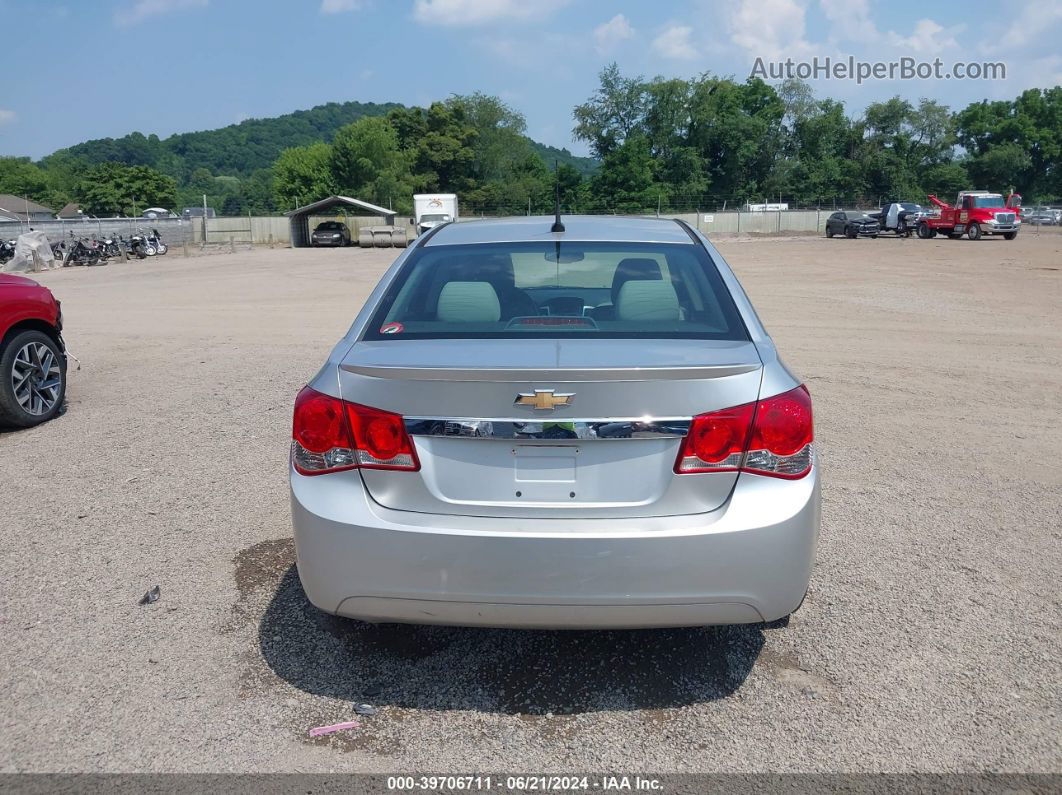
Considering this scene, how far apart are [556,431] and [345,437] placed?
741 millimetres

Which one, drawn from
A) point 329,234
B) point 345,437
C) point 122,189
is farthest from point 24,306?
point 122,189

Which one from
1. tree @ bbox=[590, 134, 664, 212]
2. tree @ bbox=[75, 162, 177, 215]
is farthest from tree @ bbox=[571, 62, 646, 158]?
tree @ bbox=[75, 162, 177, 215]

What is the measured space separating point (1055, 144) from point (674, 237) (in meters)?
119

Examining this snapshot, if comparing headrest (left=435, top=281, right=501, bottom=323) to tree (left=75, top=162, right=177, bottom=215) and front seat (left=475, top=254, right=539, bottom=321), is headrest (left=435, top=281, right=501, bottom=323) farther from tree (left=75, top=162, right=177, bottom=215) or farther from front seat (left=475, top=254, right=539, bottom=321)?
tree (left=75, top=162, right=177, bottom=215)

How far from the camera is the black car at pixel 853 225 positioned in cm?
5212

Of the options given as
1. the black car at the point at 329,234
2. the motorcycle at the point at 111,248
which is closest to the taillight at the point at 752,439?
the motorcycle at the point at 111,248

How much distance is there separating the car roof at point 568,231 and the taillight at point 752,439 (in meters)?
1.32

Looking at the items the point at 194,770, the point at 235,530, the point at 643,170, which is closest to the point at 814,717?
the point at 194,770

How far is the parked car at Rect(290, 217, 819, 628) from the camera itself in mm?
2945

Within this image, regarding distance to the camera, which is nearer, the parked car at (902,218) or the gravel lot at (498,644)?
the gravel lot at (498,644)

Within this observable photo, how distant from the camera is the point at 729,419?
9.80 ft

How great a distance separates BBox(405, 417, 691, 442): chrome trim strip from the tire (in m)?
5.81

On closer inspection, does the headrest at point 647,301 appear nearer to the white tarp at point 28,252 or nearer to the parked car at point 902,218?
the white tarp at point 28,252

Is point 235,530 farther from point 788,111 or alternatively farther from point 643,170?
point 788,111
